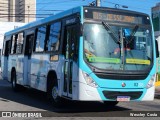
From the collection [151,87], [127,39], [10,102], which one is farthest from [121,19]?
[10,102]

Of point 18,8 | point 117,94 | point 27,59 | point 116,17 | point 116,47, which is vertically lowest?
point 117,94

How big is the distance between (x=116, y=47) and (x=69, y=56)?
4.81ft

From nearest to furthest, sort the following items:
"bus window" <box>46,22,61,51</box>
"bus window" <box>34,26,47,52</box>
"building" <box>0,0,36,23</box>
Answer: "bus window" <box>46,22,61,51</box> → "bus window" <box>34,26,47,52</box> → "building" <box>0,0,36,23</box>

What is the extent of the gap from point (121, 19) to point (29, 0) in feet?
148

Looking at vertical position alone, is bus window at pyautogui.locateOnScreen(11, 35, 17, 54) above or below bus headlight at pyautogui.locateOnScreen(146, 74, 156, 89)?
above

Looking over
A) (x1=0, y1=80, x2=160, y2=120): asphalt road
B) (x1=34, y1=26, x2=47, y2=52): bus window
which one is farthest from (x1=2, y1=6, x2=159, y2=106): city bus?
(x1=34, y1=26, x2=47, y2=52): bus window

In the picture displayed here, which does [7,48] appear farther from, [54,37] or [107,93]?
[107,93]

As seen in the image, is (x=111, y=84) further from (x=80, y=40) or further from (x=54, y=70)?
(x=54, y=70)

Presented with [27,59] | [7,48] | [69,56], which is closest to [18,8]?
[7,48]

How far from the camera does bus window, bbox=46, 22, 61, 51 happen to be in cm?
1242

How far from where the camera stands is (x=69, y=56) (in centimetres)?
1144

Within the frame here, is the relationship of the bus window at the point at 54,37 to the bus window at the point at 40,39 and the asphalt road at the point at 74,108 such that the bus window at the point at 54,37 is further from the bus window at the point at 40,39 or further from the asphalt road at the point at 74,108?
the asphalt road at the point at 74,108

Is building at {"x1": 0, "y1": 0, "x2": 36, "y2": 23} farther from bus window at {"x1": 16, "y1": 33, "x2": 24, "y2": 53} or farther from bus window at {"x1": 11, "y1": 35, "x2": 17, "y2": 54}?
bus window at {"x1": 16, "y1": 33, "x2": 24, "y2": 53}

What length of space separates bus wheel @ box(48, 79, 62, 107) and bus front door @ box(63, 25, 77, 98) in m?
0.77
